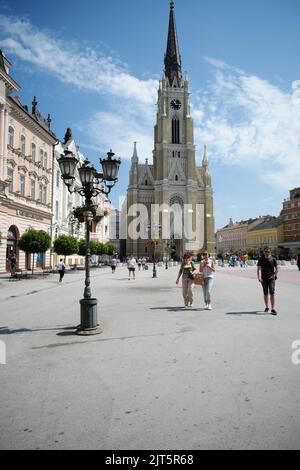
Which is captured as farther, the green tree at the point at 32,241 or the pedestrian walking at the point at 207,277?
the green tree at the point at 32,241

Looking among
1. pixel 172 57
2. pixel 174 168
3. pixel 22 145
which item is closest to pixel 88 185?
pixel 22 145

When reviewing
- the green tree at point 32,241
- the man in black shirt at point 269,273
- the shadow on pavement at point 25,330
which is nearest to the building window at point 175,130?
the green tree at point 32,241

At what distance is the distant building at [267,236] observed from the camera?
87812 mm

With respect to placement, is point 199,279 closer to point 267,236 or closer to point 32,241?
point 32,241

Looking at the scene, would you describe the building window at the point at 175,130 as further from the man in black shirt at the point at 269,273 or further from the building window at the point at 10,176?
the man in black shirt at the point at 269,273

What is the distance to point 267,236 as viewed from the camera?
314 ft

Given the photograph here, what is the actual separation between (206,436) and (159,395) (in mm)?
961

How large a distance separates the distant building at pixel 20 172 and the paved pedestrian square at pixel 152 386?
17263mm

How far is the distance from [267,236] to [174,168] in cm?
3589

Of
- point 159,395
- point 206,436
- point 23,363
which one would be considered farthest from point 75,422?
point 23,363

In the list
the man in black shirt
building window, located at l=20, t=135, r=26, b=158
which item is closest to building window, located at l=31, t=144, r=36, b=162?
building window, located at l=20, t=135, r=26, b=158

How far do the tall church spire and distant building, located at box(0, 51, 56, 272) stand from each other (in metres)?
65.9

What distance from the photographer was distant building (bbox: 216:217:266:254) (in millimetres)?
114188
